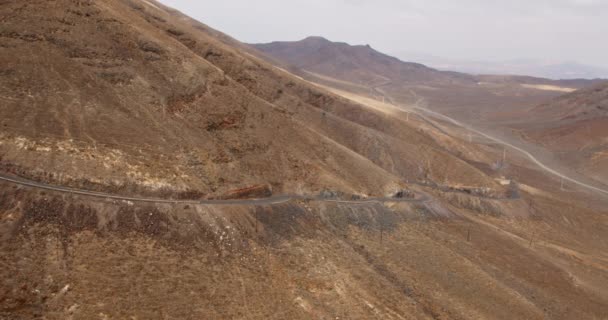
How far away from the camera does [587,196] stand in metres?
67.0

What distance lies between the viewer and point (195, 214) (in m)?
25.9

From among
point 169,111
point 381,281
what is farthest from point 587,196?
point 169,111

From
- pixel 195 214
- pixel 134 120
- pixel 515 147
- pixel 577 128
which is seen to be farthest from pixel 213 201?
pixel 577 128

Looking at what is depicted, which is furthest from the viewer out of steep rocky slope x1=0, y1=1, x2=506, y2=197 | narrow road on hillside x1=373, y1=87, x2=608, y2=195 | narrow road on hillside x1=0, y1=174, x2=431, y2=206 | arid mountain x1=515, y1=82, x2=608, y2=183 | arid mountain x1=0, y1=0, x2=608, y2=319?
arid mountain x1=515, y1=82, x2=608, y2=183

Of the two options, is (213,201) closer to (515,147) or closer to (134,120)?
(134,120)

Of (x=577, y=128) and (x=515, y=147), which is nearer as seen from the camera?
(x=515, y=147)

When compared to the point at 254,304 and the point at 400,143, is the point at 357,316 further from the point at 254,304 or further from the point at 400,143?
the point at 400,143

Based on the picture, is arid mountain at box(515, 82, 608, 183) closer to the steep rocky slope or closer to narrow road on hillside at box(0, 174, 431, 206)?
narrow road on hillside at box(0, 174, 431, 206)

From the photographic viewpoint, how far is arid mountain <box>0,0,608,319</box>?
21.3m

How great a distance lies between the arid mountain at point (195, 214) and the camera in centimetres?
2128

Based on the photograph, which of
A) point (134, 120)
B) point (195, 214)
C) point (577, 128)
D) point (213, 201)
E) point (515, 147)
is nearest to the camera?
point (195, 214)

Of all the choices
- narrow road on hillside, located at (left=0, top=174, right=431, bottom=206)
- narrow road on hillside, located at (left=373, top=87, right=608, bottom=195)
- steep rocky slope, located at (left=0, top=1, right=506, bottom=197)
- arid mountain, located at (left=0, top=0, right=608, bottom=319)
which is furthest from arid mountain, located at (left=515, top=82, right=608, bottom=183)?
steep rocky slope, located at (left=0, top=1, right=506, bottom=197)

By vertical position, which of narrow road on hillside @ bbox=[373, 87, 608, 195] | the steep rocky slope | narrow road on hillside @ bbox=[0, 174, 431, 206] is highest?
the steep rocky slope

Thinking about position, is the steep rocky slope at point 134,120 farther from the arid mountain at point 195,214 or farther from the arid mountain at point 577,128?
the arid mountain at point 577,128
